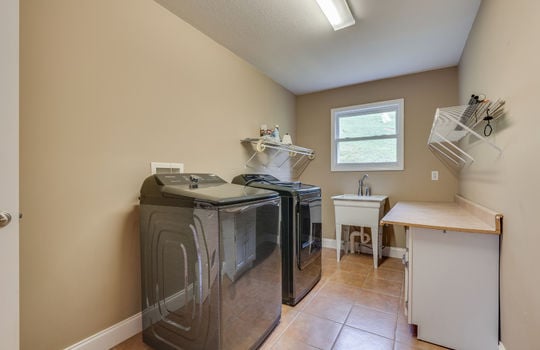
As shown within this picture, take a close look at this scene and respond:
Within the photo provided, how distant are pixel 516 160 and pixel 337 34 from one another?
5.52ft

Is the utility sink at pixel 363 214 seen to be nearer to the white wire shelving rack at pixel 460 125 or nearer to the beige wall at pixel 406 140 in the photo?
the beige wall at pixel 406 140

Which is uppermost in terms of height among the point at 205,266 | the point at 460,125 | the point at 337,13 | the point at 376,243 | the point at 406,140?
the point at 337,13

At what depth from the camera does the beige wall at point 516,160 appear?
1.03m

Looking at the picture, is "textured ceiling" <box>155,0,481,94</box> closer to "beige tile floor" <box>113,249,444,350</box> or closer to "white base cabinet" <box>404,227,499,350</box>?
"white base cabinet" <box>404,227,499,350</box>

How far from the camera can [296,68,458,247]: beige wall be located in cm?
290

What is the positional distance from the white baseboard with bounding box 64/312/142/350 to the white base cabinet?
189 cm

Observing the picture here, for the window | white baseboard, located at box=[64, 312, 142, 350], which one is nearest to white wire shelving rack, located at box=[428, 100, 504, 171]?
the window

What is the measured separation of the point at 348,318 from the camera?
6.05 feet

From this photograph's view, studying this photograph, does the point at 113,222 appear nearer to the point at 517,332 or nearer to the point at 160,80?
the point at 160,80

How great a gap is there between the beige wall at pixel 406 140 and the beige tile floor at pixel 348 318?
1048 millimetres

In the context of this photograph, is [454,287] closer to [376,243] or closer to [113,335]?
[376,243]

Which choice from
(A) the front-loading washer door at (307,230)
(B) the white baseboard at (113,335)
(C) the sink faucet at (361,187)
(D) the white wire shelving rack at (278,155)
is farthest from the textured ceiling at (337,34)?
(B) the white baseboard at (113,335)

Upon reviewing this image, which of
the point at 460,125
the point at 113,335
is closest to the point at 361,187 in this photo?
the point at 460,125

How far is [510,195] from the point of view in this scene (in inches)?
50.0
